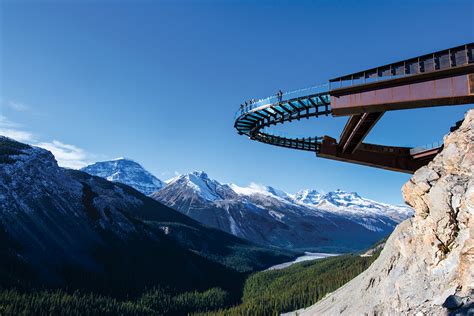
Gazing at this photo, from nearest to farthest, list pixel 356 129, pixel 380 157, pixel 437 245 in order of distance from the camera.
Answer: pixel 437 245 → pixel 356 129 → pixel 380 157

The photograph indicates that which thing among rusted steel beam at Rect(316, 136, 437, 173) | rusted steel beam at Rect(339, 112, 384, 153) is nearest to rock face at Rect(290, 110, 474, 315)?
rusted steel beam at Rect(339, 112, 384, 153)

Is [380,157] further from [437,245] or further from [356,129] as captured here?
[437,245]

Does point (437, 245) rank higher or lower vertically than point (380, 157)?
lower

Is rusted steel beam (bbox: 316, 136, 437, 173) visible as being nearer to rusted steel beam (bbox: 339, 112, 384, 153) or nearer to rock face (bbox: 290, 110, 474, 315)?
rusted steel beam (bbox: 339, 112, 384, 153)

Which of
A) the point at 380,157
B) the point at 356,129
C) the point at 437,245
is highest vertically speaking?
the point at 356,129

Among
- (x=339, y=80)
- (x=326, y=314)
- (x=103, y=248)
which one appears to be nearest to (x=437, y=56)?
(x=339, y=80)

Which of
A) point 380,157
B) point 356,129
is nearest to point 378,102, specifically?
point 356,129

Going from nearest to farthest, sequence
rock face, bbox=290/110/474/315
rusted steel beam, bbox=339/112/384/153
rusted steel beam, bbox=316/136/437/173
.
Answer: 1. rock face, bbox=290/110/474/315
2. rusted steel beam, bbox=339/112/384/153
3. rusted steel beam, bbox=316/136/437/173
